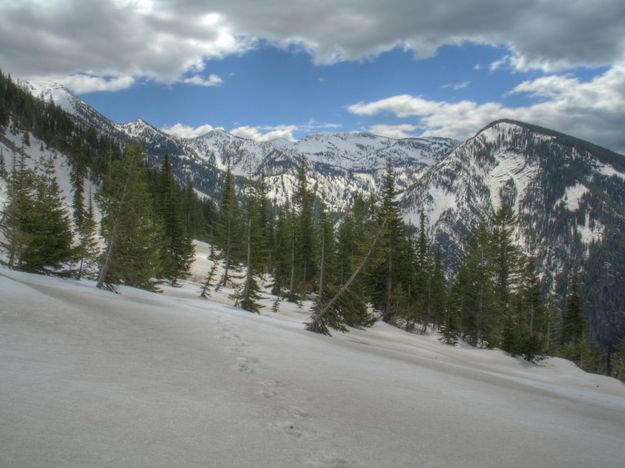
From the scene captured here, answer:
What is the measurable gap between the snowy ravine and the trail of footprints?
0.07 feet

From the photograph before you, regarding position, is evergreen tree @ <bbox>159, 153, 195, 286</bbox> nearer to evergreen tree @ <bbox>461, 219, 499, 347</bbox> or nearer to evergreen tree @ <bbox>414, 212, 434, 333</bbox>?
evergreen tree @ <bbox>414, 212, 434, 333</bbox>

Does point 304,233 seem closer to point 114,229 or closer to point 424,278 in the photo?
point 424,278

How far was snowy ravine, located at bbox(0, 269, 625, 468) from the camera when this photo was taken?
12.2 ft

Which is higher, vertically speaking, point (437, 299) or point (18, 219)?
point (18, 219)

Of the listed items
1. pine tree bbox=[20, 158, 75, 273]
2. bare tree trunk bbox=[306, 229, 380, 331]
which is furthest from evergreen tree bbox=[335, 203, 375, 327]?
pine tree bbox=[20, 158, 75, 273]

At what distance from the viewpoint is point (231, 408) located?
5105 mm

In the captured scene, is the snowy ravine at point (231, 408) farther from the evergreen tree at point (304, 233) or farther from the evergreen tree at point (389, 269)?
the evergreen tree at point (304, 233)

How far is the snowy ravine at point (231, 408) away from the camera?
372 centimetres

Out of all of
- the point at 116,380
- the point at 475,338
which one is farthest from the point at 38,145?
the point at 116,380

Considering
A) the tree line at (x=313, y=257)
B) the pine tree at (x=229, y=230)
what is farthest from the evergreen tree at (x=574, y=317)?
the pine tree at (x=229, y=230)

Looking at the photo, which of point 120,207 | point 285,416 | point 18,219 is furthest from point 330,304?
point 18,219

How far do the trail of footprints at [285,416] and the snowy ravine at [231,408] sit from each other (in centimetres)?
2

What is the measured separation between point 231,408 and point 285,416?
74 centimetres

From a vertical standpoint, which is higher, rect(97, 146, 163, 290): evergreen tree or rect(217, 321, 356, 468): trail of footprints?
rect(97, 146, 163, 290): evergreen tree
